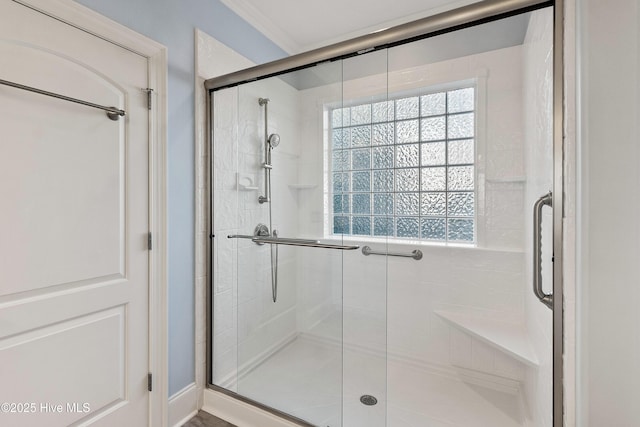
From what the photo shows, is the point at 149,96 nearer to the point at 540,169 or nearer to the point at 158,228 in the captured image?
Result: the point at 158,228

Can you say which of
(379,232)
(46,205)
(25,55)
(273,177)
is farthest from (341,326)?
(25,55)

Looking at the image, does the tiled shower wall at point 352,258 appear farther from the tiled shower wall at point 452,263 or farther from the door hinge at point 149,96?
the door hinge at point 149,96

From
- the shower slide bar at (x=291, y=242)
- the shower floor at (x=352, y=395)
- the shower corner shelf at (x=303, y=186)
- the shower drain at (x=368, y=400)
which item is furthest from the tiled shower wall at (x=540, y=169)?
the shower corner shelf at (x=303, y=186)

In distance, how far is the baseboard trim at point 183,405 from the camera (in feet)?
5.19

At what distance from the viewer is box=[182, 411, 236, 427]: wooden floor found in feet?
5.27

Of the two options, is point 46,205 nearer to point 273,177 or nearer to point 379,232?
point 273,177

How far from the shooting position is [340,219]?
4.79ft

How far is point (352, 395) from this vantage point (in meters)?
1.52

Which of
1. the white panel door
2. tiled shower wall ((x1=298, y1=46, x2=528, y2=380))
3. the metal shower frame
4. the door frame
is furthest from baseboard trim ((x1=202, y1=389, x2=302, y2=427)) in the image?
the metal shower frame

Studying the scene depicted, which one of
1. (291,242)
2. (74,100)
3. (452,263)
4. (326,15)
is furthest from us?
(326,15)

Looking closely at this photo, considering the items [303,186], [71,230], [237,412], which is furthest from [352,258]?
[71,230]

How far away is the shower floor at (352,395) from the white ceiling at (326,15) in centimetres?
222

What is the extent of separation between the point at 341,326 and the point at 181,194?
114 cm

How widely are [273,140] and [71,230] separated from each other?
99 centimetres
